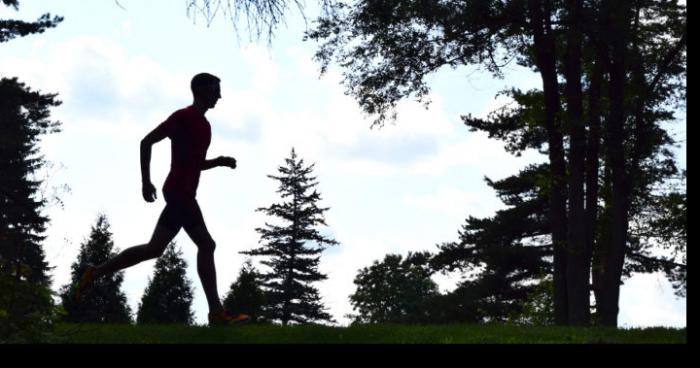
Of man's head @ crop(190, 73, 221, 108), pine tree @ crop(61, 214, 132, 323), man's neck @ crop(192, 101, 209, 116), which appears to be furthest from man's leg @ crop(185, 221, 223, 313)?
pine tree @ crop(61, 214, 132, 323)

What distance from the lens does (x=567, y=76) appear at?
2092 centimetres

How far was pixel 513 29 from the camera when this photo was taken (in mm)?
20562

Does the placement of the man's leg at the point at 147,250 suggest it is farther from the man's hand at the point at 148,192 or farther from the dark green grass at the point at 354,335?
the dark green grass at the point at 354,335

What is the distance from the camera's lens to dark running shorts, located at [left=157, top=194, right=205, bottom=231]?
26.6 feet

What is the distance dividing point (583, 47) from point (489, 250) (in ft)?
70.4

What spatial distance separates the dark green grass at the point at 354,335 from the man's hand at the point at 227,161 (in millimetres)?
4086

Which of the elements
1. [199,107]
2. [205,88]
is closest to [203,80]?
[205,88]

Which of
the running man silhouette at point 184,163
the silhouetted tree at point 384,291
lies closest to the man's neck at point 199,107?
the running man silhouette at point 184,163

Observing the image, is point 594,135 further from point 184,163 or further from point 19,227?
point 19,227

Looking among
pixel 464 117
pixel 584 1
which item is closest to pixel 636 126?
pixel 584 1

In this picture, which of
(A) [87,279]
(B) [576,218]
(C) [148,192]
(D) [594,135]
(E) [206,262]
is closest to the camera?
(C) [148,192]

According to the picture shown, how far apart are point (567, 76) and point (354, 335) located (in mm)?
11186

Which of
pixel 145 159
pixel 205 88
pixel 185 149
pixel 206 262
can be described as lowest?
pixel 206 262
